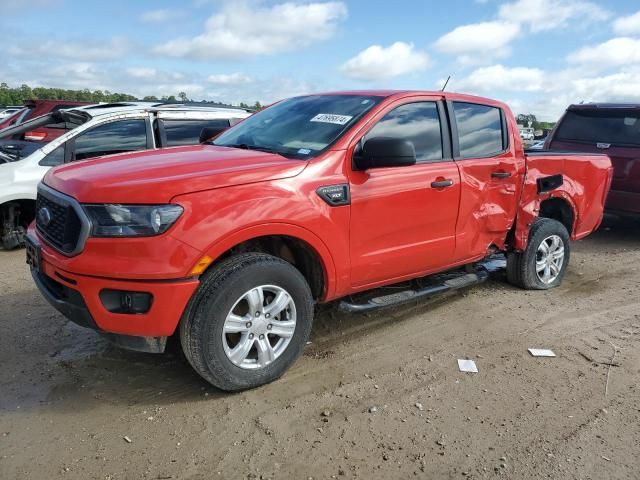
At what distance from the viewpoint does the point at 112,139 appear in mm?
6566

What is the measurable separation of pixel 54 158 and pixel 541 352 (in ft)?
18.6

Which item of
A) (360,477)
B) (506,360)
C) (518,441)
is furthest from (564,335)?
(360,477)

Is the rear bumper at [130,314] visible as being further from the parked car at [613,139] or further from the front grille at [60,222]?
the parked car at [613,139]

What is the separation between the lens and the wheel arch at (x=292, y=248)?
3008mm

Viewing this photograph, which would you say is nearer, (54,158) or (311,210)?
(311,210)

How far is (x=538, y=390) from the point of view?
11.0 feet

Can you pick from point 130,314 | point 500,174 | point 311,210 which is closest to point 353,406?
point 311,210

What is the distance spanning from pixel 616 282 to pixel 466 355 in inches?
110

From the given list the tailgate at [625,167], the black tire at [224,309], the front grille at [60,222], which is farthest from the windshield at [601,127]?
the front grille at [60,222]

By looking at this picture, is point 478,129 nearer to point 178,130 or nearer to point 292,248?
point 292,248

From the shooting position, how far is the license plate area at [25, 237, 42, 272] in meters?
3.24

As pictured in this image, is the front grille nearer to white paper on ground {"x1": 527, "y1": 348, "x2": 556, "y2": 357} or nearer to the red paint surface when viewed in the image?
the red paint surface

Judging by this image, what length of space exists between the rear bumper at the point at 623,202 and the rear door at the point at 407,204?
423cm

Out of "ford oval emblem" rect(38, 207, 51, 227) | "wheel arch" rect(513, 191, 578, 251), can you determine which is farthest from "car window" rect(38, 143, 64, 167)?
"wheel arch" rect(513, 191, 578, 251)
